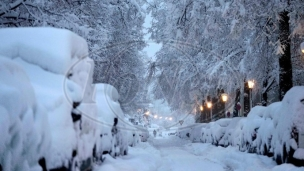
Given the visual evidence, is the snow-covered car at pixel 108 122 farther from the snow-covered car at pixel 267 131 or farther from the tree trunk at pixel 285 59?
the tree trunk at pixel 285 59

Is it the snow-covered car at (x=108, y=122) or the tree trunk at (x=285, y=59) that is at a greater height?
the tree trunk at (x=285, y=59)

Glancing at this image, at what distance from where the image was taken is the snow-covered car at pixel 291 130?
7121 mm

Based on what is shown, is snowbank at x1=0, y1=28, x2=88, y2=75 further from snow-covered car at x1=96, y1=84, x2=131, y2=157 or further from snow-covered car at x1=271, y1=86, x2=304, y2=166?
snow-covered car at x1=271, y1=86, x2=304, y2=166

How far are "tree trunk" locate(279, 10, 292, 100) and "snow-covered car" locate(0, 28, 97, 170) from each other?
911 centimetres

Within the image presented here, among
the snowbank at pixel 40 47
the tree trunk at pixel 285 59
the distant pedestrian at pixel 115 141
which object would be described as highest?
the tree trunk at pixel 285 59

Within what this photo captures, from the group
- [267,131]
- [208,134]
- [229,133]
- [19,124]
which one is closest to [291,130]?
[267,131]

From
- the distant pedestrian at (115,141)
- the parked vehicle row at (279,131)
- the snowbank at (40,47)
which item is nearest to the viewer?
the snowbank at (40,47)

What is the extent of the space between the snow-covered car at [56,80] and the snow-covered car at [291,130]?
472cm

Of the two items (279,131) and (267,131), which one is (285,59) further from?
(279,131)

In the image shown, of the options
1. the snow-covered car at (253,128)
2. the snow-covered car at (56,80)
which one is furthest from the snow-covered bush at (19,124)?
the snow-covered car at (253,128)

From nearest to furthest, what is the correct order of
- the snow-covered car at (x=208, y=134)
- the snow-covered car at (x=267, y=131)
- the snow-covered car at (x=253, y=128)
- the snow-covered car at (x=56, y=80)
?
the snow-covered car at (x=56, y=80) → the snow-covered car at (x=267, y=131) → the snow-covered car at (x=253, y=128) → the snow-covered car at (x=208, y=134)

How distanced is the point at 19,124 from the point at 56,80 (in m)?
1.81

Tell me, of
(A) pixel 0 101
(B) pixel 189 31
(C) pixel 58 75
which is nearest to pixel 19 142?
(A) pixel 0 101

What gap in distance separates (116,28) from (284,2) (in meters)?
9.12
